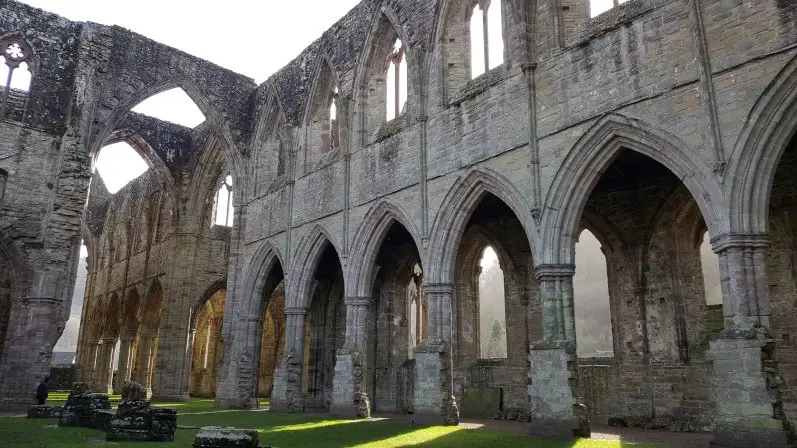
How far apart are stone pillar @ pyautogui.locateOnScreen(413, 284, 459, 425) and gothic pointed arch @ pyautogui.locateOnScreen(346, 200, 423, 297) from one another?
2.73m

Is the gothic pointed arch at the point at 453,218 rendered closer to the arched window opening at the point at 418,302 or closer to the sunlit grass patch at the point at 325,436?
the sunlit grass patch at the point at 325,436

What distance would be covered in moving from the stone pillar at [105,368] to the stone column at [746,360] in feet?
90.9

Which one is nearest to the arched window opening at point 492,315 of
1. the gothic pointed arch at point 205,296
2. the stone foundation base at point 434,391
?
the gothic pointed arch at point 205,296

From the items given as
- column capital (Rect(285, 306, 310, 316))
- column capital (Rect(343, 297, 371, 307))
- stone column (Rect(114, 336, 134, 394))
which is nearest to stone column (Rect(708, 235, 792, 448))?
column capital (Rect(343, 297, 371, 307))

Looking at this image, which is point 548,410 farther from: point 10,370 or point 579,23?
point 10,370

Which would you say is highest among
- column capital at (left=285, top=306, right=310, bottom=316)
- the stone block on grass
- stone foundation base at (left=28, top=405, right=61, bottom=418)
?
column capital at (left=285, top=306, right=310, bottom=316)

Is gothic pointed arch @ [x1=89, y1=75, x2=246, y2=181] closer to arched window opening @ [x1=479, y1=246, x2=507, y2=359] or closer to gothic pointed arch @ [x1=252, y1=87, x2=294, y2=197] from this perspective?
gothic pointed arch @ [x1=252, y1=87, x2=294, y2=197]

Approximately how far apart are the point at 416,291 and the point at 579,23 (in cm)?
1098

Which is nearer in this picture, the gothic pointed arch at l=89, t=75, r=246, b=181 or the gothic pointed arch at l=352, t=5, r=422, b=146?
the gothic pointed arch at l=352, t=5, r=422, b=146

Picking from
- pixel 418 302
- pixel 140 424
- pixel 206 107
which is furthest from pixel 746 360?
pixel 206 107

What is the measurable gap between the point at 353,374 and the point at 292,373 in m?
2.68

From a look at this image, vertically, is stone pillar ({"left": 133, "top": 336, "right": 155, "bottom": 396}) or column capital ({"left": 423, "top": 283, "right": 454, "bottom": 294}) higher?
column capital ({"left": 423, "top": 283, "right": 454, "bottom": 294})

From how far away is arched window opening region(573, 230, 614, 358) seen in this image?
36150mm

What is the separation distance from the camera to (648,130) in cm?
907
